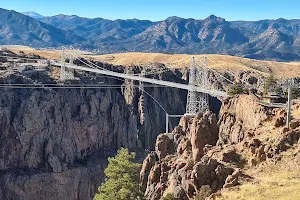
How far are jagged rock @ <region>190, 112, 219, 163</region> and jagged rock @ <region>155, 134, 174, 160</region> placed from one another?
5.66 m

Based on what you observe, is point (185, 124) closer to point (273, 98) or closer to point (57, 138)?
point (273, 98)

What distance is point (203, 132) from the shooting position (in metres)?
44.6

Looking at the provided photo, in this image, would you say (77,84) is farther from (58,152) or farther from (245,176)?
(245,176)

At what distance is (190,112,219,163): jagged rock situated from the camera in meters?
43.5

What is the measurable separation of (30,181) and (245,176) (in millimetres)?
50060

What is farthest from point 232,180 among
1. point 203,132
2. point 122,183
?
point 203,132

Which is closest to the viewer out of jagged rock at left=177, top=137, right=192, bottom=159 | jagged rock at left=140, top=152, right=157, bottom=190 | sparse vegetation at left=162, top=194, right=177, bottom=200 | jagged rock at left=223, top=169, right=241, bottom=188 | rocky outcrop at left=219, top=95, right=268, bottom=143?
jagged rock at left=223, top=169, right=241, bottom=188

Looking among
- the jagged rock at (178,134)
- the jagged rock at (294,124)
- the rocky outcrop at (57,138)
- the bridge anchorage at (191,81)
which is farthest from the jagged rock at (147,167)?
the rocky outcrop at (57,138)

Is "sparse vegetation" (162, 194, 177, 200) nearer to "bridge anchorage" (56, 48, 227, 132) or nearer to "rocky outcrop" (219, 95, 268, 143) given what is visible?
"rocky outcrop" (219, 95, 268, 143)

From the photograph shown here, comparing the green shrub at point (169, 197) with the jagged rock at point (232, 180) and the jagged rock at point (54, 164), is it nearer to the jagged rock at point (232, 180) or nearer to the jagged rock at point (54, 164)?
the jagged rock at point (232, 180)

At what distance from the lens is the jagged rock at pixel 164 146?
49.6 m

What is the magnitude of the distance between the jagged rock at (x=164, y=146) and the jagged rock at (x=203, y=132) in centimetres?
566

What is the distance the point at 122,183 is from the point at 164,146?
33.5 ft

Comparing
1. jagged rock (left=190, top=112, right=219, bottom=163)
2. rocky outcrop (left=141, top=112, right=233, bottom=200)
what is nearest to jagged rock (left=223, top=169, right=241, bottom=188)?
rocky outcrop (left=141, top=112, right=233, bottom=200)
